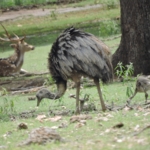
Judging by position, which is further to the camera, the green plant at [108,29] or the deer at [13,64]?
the green plant at [108,29]

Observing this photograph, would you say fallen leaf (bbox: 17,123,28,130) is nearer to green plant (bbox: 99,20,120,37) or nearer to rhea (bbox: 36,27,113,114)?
rhea (bbox: 36,27,113,114)

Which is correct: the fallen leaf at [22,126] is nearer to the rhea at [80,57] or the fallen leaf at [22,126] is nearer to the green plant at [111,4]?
the rhea at [80,57]

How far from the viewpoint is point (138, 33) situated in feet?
47.2

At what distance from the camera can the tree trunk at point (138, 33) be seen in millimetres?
14297

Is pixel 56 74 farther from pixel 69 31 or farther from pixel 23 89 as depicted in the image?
pixel 23 89

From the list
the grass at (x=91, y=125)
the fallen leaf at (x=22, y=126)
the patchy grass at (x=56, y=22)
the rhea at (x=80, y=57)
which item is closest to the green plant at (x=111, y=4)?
the patchy grass at (x=56, y=22)

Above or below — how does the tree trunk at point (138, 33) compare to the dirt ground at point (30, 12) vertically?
above

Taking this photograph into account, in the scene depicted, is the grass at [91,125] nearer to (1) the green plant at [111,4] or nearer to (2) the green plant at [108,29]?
(2) the green plant at [108,29]

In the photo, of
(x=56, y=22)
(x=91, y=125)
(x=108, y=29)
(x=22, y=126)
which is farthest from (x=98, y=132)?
(x=56, y=22)

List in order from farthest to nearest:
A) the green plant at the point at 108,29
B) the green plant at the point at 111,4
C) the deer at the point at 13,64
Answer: the green plant at the point at 111,4 < the green plant at the point at 108,29 < the deer at the point at 13,64

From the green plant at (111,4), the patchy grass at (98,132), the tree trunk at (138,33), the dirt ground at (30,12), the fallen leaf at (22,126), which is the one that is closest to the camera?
the patchy grass at (98,132)

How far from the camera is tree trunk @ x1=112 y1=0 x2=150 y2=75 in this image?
14.3 m

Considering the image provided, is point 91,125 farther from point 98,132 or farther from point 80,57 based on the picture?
point 80,57

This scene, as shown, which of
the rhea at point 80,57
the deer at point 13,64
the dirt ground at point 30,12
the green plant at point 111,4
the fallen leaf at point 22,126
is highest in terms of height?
the rhea at point 80,57
